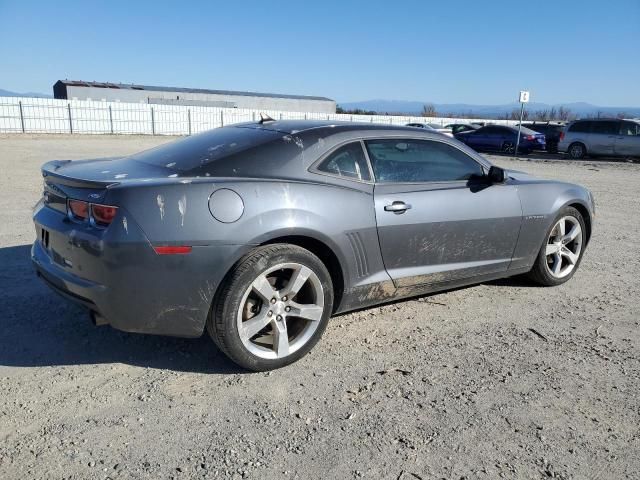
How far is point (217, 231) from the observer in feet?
9.77

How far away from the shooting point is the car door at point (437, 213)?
12.3ft

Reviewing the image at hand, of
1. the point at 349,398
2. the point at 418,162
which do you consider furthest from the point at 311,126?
the point at 349,398

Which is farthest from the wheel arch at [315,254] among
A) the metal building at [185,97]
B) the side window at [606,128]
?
the metal building at [185,97]

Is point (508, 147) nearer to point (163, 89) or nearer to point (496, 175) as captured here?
point (496, 175)

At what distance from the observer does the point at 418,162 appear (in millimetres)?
4074

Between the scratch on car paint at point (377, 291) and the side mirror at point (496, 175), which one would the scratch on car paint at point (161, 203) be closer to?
the scratch on car paint at point (377, 291)

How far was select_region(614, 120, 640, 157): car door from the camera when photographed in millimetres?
20875

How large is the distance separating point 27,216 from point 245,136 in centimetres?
476

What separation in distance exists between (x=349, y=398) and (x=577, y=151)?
879 inches

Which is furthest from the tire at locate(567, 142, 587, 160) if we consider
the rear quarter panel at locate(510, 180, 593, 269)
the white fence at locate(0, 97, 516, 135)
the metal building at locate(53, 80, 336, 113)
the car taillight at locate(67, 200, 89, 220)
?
the metal building at locate(53, 80, 336, 113)

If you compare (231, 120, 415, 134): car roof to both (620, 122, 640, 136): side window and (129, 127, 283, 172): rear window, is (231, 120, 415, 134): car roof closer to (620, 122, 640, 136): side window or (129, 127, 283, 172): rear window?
(129, 127, 283, 172): rear window

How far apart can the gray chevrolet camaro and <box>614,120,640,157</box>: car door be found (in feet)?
64.8

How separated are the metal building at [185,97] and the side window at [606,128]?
37.5 metres

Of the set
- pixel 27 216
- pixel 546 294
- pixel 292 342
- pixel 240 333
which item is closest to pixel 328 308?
pixel 292 342
